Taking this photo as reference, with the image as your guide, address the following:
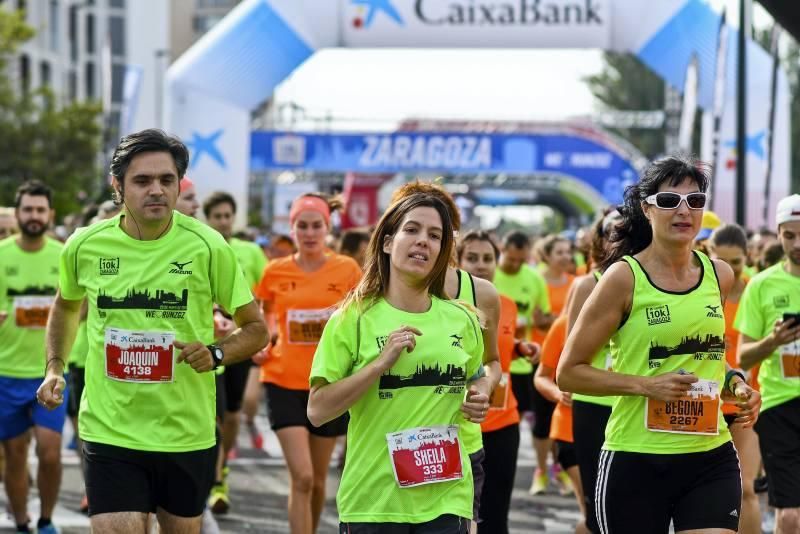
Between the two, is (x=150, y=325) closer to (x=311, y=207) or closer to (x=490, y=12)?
(x=311, y=207)

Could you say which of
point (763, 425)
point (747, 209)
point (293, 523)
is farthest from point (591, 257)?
point (747, 209)

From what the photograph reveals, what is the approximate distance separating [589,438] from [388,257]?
7.81 ft

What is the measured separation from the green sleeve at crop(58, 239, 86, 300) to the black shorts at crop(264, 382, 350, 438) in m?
2.44

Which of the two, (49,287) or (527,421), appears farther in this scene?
(527,421)

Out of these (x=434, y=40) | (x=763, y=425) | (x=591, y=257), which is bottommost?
(x=763, y=425)

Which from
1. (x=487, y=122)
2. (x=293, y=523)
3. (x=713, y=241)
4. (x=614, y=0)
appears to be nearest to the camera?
(x=293, y=523)

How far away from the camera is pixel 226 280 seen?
19.0 ft

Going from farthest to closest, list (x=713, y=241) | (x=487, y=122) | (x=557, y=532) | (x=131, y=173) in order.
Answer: (x=487, y=122) < (x=557, y=532) < (x=713, y=241) < (x=131, y=173)

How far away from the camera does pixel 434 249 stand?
16.3 feet

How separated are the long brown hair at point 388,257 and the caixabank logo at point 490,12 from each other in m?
13.9

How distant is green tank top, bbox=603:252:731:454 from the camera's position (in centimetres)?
524

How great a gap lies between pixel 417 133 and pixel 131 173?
2581 cm

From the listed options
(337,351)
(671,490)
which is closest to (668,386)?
(671,490)

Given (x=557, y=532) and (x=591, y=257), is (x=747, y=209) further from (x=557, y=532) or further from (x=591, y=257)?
(x=591, y=257)
